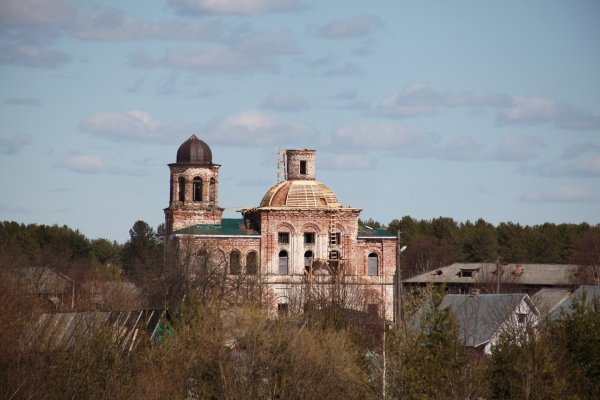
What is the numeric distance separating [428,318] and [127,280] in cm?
4204

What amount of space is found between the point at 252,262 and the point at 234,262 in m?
0.92

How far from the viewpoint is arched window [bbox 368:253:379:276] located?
6875 cm

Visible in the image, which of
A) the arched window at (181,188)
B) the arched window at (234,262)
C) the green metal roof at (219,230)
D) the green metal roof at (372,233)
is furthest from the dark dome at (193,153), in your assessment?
the green metal roof at (372,233)

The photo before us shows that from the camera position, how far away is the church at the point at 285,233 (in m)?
67.0

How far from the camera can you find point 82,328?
129 feet

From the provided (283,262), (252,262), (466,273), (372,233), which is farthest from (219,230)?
(466,273)

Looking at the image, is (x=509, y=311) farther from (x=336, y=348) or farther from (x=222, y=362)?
(x=222, y=362)

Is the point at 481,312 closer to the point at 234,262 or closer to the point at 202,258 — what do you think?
the point at 202,258

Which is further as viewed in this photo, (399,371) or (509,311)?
(509,311)

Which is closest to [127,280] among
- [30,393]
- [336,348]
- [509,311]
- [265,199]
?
[265,199]

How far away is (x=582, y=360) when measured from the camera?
36.8m

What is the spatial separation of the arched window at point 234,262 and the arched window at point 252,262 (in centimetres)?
45

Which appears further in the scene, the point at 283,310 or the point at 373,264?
the point at 373,264

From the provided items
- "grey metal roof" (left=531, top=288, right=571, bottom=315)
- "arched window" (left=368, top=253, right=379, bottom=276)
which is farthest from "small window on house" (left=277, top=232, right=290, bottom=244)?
"grey metal roof" (left=531, top=288, right=571, bottom=315)
